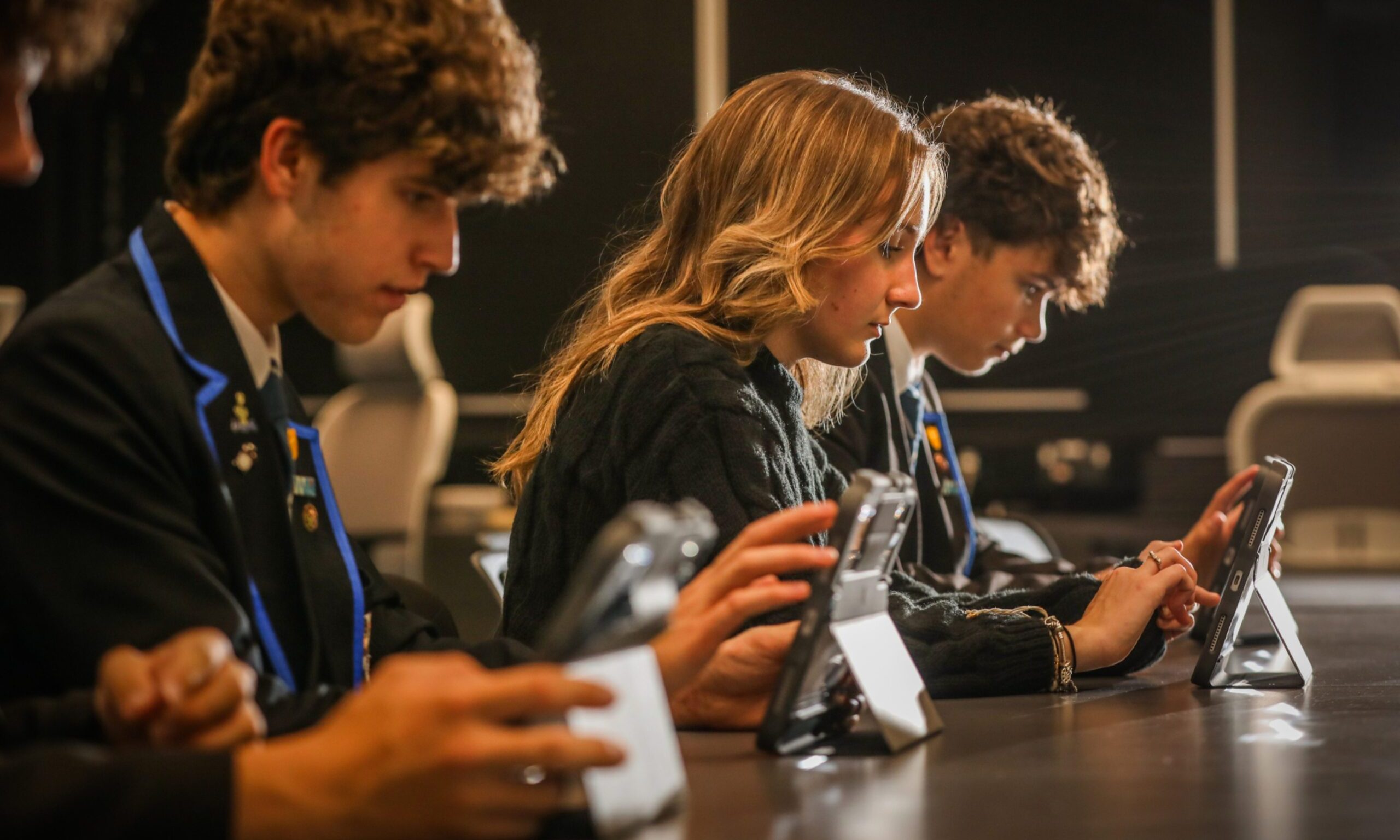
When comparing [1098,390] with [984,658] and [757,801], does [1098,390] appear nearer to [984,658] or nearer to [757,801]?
[984,658]

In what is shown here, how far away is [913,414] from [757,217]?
2.25 ft

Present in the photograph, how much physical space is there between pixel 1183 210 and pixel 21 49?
17.2 ft

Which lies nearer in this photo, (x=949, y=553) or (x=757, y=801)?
(x=757, y=801)

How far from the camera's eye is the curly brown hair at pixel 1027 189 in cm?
204

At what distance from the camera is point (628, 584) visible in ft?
2.19

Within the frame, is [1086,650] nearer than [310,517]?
No

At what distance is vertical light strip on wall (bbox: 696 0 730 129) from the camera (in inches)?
226

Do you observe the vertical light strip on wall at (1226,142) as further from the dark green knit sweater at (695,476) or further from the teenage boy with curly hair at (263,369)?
the teenage boy with curly hair at (263,369)

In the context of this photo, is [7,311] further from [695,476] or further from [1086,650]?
[1086,650]

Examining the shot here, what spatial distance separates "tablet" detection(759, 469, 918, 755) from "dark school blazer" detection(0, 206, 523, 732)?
300mm

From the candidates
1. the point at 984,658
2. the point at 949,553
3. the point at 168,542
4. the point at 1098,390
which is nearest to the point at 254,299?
the point at 168,542

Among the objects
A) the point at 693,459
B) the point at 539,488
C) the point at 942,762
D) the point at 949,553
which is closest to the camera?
the point at 942,762

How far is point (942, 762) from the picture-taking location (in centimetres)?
97

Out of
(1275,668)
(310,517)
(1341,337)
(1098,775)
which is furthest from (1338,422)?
(310,517)
